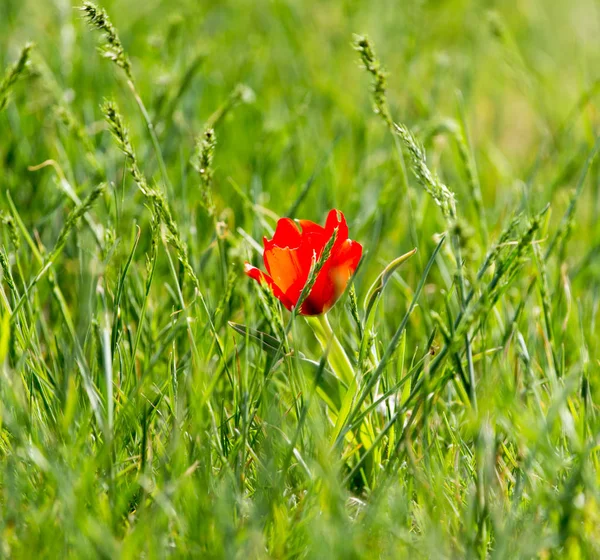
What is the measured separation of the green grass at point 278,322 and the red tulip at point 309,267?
1.6 inches

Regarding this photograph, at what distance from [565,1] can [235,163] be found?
2.95 meters

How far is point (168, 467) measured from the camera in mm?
1037

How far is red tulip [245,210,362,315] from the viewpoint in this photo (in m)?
1.18

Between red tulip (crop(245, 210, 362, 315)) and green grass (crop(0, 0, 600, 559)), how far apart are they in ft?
0.13

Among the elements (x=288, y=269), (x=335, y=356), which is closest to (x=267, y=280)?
(x=288, y=269)

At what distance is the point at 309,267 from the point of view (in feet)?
3.92

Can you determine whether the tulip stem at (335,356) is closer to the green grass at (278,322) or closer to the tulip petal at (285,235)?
the green grass at (278,322)

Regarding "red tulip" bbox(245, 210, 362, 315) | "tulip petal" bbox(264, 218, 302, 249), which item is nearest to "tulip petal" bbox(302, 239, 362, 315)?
"red tulip" bbox(245, 210, 362, 315)

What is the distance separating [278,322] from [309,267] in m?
0.10

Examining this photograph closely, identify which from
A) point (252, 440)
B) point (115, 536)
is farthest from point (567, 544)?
point (115, 536)

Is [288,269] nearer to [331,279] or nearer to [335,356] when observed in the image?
[331,279]

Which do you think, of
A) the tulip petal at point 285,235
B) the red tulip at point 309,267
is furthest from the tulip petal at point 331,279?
the tulip petal at point 285,235

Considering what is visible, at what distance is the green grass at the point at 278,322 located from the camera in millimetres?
975

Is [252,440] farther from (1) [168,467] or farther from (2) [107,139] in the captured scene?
(2) [107,139]
